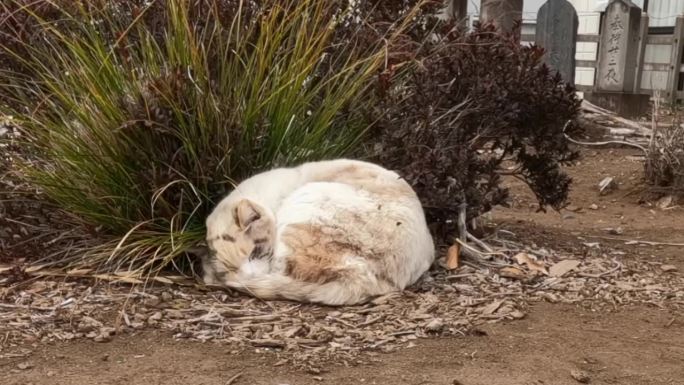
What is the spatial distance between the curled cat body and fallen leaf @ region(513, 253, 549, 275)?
706mm

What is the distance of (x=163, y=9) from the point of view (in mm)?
4969

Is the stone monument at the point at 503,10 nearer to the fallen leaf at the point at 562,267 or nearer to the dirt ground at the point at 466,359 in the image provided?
the fallen leaf at the point at 562,267

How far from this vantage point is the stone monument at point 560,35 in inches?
413

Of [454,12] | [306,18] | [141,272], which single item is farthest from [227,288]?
[454,12]

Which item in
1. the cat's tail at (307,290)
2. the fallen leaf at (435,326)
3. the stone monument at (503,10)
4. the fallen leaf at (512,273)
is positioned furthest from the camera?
the stone monument at (503,10)

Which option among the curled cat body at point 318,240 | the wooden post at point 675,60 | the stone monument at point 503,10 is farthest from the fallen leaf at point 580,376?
the wooden post at point 675,60

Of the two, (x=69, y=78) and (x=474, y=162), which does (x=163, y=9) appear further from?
(x=474, y=162)

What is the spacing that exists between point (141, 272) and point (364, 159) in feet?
5.65

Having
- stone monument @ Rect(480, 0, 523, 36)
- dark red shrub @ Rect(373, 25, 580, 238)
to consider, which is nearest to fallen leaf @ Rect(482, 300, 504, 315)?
dark red shrub @ Rect(373, 25, 580, 238)

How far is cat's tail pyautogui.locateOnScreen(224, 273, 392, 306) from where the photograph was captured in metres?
3.80

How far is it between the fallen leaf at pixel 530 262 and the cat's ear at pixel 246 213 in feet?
5.52

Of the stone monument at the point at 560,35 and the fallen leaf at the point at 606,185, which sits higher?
the stone monument at the point at 560,35

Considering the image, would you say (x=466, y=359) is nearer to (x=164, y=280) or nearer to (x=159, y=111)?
(x=164, y=280)

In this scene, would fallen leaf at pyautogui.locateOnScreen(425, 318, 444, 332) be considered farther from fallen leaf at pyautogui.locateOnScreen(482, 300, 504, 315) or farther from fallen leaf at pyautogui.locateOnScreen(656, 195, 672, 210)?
fallen leaf at pyautogui.locateOnScreen(656, 195, 672, 210)
